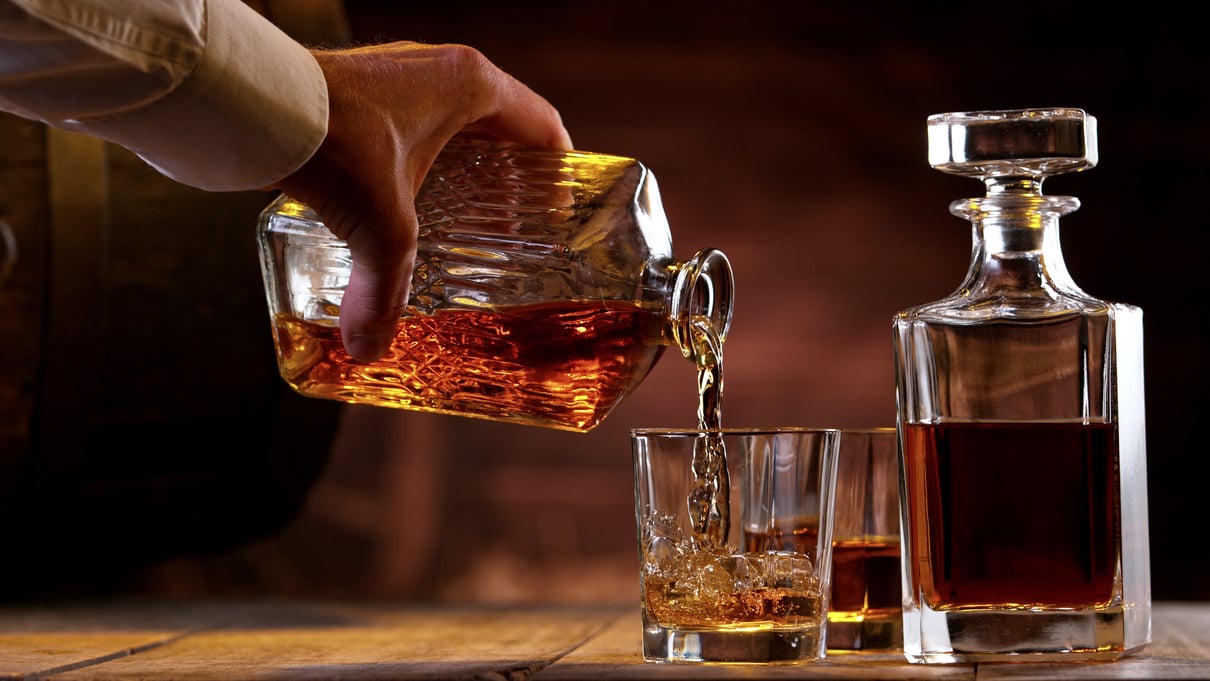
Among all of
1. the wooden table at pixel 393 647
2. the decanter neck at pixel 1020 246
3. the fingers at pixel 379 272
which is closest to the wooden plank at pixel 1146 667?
the wooden table at pixel 393 647

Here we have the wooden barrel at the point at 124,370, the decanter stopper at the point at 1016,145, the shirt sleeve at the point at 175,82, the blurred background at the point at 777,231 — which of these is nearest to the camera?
the shirt sleeve at the point at 175,82

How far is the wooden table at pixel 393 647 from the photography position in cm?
79

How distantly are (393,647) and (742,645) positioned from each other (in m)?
0.31

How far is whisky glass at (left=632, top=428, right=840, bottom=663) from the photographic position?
80 centimetres

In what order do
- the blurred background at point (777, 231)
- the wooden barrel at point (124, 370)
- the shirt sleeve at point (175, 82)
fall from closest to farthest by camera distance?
the shirt sleeve at point (175, 82), the wooden barrel at point (124, 370), the blurred background at point (777, 231)

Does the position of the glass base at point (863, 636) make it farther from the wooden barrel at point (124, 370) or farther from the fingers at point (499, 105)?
the wooden barrel at point (124, 370)

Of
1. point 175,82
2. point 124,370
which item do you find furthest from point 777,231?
point 175,82

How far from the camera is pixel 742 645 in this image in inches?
31.3

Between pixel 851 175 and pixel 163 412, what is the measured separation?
3.16 feet

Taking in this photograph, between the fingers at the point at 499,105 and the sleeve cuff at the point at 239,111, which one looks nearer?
the sleeve cuff at the point at 239,111

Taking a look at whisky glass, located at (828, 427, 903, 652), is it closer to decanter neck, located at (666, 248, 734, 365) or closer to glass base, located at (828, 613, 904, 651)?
glass base, located at (828, 613, 904, 651)

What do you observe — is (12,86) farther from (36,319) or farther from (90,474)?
(90,474)

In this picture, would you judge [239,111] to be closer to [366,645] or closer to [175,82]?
[175,82]

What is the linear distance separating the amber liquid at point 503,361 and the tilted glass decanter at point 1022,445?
185mm
